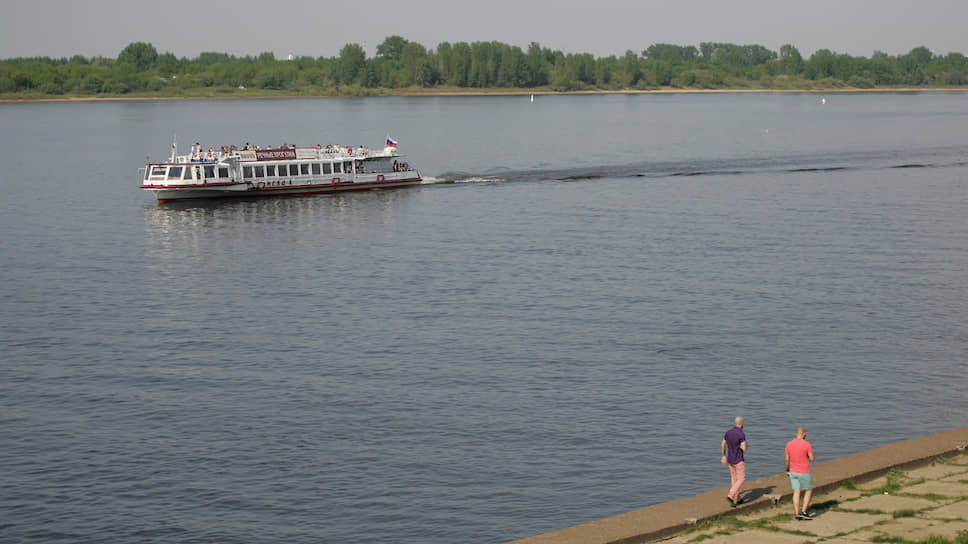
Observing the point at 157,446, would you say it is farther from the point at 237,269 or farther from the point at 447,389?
the point at 237,269

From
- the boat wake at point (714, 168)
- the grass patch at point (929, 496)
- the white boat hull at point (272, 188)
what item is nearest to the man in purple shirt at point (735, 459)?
the grass patch at point (929, 496)

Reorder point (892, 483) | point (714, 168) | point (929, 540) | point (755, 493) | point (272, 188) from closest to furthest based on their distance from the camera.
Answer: point (929, 540) → point (892, 483) → point (755, 493) → point (272, 188) → point (714, 168)

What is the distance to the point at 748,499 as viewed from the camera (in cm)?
2548

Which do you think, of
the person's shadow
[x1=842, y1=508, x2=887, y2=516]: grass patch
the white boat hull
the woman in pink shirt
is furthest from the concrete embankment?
the white boat hull

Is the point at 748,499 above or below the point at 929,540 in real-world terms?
below

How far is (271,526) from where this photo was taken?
2981 centimetres

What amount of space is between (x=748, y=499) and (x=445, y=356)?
21705 millimetres

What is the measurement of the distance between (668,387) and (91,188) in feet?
285

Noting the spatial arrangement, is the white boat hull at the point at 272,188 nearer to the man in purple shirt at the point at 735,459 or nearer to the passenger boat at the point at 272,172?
the passenger boat at the point at 272,172

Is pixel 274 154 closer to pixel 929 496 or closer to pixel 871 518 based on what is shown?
pixel 929 496

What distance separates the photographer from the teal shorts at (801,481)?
23.9 metres

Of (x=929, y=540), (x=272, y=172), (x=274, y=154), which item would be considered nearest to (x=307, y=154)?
(x=274, y=154)

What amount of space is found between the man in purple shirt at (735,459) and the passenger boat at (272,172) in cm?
7742

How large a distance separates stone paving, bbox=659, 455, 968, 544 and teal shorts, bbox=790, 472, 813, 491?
739 millimetres
